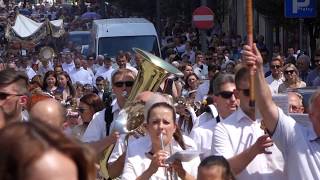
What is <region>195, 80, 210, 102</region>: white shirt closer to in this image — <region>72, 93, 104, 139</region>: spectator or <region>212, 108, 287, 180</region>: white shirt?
<region>72, 93, 104, 139</region>: spectator

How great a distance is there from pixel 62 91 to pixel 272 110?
9.47m

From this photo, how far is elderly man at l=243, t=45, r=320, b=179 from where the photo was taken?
534cm

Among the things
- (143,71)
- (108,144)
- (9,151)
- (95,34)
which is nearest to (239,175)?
(108,144)

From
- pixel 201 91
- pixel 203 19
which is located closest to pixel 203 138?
→ pixel 201 91

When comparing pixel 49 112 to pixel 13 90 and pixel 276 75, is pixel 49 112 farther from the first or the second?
pixel 276 75

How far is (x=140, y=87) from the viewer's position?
26.1ft

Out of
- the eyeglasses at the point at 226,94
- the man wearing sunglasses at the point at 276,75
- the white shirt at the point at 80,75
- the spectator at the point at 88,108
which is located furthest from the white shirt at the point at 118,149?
the white shirt at the point at 80,75

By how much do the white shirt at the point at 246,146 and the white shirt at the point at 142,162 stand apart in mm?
215

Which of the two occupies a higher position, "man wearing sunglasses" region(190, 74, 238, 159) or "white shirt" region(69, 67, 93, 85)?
"man wearing sunglasses" region(190, 74, 238, 159)

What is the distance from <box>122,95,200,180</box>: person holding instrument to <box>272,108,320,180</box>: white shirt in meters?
0.54

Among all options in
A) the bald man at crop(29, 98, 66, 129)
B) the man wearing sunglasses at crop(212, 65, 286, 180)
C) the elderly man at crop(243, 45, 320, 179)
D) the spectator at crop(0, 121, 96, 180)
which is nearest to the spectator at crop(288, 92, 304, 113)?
the man wearing sunglasses at crop(212, 65, 286, 180)

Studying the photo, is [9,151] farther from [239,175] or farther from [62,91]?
[62,91]

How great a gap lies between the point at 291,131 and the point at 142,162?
945 mm

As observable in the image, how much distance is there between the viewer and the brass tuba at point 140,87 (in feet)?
22.6
